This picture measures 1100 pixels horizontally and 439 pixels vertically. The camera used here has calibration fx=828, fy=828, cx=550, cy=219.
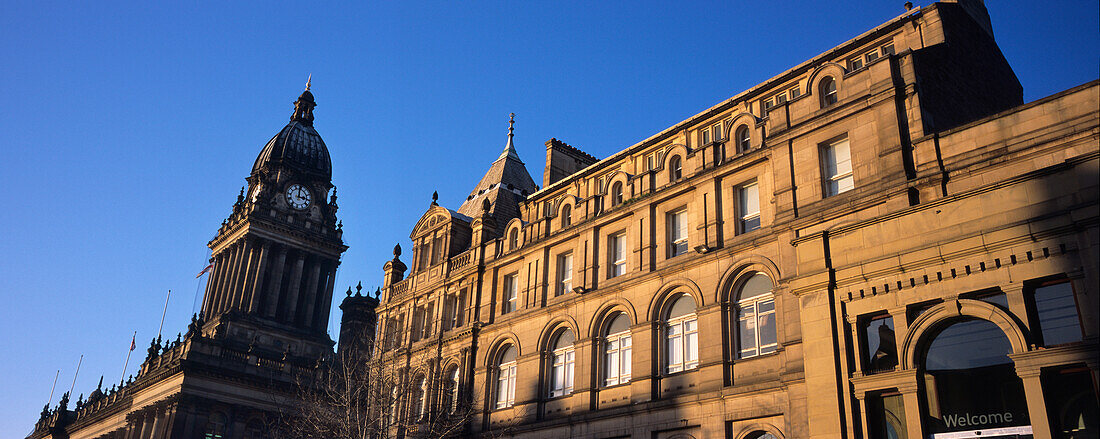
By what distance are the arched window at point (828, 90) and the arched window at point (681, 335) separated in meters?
7.87

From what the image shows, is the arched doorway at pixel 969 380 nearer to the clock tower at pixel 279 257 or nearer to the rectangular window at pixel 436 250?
the rectangular window at pixel 436 250

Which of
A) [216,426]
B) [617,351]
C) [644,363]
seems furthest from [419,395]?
[216,426]

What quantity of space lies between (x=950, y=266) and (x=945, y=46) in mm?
9231

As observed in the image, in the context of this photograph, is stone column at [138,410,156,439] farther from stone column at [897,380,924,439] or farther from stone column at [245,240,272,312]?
stone column at [897,380,924,439]

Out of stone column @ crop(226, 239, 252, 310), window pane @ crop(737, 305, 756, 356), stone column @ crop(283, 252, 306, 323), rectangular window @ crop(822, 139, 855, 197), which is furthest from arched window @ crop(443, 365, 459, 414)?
stone column @ crop(226, 239, 252, 310)

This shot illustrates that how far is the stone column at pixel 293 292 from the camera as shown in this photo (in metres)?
79.6

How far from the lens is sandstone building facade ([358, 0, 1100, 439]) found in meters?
18.6

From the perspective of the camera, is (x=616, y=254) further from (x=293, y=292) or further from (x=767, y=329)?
(x=293, y=292)

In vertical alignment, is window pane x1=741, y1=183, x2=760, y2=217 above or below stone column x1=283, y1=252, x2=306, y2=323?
below

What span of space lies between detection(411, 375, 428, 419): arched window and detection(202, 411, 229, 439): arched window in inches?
1205

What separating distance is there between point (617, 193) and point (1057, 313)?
59.6 ft

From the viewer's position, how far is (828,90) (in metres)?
26.0

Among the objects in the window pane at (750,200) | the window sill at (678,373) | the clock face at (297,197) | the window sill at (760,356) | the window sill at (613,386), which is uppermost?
the clock face at (297,197)

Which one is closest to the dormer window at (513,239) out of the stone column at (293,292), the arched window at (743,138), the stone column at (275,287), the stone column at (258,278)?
the arched window at (743,138)
